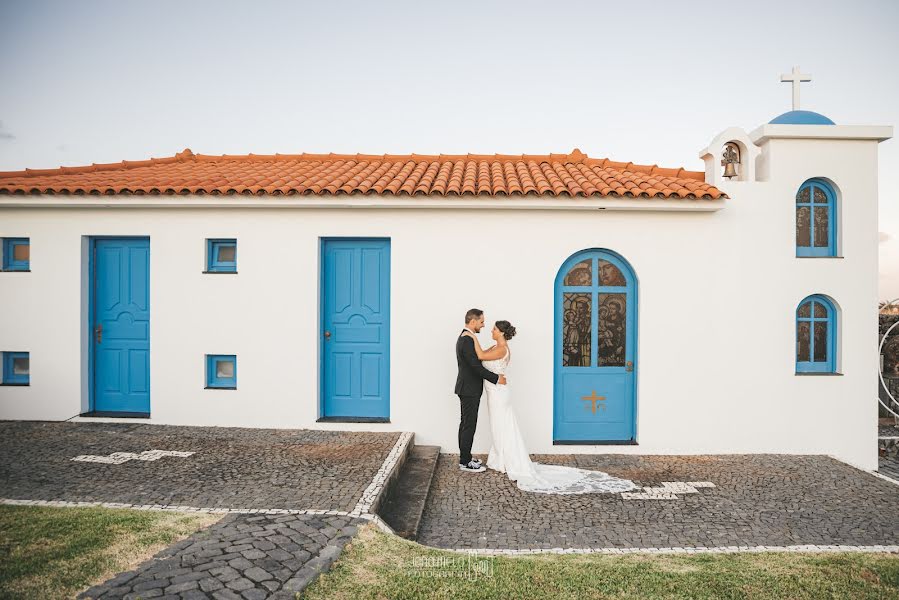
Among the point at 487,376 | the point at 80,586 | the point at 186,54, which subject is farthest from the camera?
the point at 186,54

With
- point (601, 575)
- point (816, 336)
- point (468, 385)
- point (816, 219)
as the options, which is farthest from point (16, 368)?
point (816, 219)

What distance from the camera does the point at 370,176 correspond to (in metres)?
9.03

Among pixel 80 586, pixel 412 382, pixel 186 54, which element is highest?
pixel 186 54

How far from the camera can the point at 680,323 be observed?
8.25 m

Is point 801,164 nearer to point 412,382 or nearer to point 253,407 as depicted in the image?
point 412,382

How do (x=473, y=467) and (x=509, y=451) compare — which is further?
(x=473, y=467)

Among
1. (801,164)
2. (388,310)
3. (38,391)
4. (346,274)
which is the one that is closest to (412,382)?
(388,310)

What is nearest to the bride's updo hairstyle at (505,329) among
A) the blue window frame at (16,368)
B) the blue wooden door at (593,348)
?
the blue wooden door at (593,348)

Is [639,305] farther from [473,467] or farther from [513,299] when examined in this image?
[473,467]

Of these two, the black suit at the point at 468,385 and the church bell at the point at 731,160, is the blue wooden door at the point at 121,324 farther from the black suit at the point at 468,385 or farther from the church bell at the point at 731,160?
the church bell at the point at 731,160

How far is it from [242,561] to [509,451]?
3.88 m

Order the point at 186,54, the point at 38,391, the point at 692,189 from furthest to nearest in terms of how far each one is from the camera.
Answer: the point at 186,54
the point at 38,391
the point at 692,189

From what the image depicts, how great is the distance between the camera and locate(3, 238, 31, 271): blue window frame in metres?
8.77

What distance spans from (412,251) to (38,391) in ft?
20.4
